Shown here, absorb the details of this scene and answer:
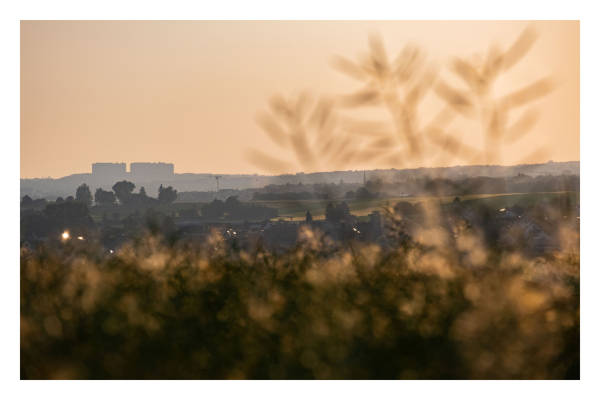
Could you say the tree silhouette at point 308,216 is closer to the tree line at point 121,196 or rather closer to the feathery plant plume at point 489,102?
the feathery plant plume at point 489,102

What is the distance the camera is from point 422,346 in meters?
2.47

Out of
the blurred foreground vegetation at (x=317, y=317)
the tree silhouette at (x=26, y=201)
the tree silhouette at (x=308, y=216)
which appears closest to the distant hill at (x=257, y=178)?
the tree silhouette at (x=26, y=201)

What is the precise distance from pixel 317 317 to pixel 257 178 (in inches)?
54.4

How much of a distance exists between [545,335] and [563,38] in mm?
2225

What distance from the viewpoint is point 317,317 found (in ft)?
8.38

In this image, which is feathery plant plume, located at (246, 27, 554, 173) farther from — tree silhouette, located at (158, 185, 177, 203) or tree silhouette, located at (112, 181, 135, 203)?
tree silhouette, located at (112, 181, 135, 203)

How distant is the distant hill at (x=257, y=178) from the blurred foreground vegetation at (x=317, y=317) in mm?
453

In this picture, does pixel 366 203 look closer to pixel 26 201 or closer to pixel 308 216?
pixel 308 216

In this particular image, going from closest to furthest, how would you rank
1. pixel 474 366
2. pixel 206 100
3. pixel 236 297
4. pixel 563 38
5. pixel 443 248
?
pixel 474 366 → pixel 236 297 → pixel 443 248 → pixel 563 38 → pixel 206 100

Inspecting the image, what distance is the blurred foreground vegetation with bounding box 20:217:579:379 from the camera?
247 cm

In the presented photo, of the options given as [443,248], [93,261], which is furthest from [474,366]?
[93,261]

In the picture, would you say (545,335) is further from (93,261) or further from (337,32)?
(93,261)

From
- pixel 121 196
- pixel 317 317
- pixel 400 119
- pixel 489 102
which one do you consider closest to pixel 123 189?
pixel 121 196

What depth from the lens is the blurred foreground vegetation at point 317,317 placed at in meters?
2.47
